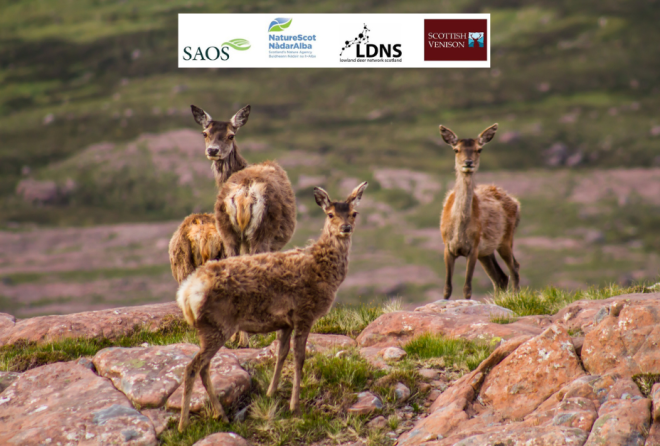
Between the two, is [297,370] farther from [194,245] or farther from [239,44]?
[239,44]

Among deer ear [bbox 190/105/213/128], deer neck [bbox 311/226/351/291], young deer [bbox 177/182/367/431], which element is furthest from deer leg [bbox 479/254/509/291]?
deer neck [bbox 311/226/351/291]

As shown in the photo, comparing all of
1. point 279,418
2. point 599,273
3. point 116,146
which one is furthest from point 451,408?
point 116,146

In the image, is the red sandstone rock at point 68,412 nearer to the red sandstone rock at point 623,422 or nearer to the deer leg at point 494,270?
the red sandstone rock at point 623,422

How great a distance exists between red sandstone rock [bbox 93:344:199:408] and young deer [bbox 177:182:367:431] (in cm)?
71

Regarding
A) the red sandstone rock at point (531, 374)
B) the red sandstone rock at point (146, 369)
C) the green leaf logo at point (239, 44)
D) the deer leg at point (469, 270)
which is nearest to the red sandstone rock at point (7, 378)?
the red sandstone rock at point (146, 369)

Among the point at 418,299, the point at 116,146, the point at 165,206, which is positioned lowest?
the point at 418,299

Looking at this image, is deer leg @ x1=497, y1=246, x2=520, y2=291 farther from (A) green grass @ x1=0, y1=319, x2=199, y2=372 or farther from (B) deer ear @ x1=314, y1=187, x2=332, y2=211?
(B) deer ear @ x1=314, y1=187, x2=332, y2=211

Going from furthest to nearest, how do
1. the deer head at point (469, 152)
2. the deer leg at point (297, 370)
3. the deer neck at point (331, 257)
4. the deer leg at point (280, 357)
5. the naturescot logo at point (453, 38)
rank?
the naturescot logo at point (453, 38)
the deer head at point (469, 152)
the deer neck at point (331, 257)
the deer leg at point (280, 357)
the deer leg at point (297, 370)

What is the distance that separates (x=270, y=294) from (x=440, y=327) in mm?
3121

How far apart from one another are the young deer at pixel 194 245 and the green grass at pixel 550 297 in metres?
4.82

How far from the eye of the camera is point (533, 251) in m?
117

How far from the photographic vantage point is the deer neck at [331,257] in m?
8.14

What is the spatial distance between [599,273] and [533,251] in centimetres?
1136

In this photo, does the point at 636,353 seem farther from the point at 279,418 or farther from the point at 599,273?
the point at 599,273
